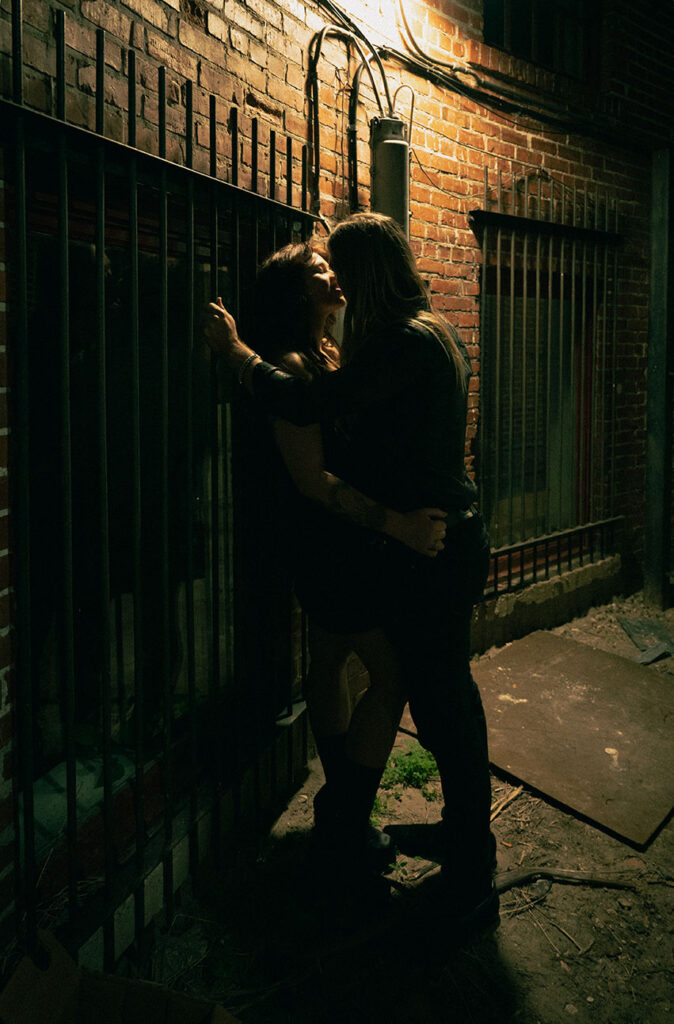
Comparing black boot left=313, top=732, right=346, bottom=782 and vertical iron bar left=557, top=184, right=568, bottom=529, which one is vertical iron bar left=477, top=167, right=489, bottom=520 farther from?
black boot left=313, top=732, right=346, bottom=782

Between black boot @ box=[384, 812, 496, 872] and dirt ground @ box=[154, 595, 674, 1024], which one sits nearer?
dirt ground @ box=[154, 595, 674, 1024]

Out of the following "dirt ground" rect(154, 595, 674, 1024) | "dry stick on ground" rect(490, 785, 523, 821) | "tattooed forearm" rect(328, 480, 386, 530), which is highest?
"tattooed forearm" rect(328, 480, 386, 530)

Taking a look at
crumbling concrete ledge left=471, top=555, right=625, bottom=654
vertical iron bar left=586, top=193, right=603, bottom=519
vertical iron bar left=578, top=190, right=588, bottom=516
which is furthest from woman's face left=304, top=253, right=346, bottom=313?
vertical iron bar left=586, top=193, right=603, bottom=519

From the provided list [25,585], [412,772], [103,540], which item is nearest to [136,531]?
[103,540]

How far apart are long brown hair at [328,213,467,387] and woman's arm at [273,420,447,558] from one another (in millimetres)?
303

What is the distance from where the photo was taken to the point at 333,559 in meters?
2.18

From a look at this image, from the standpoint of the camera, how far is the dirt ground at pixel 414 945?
6.46 ft

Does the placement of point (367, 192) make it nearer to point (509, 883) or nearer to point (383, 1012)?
point (509, 883)

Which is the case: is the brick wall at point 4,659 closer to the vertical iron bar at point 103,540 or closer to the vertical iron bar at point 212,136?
the vertical iron bar at point 103,540

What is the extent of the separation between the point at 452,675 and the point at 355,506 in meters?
0.54

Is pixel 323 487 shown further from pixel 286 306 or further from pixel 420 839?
pixel 420 839

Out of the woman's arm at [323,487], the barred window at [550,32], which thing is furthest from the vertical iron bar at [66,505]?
the barred window at [550,32]

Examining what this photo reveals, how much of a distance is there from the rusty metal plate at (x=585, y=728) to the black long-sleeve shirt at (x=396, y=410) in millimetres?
1556

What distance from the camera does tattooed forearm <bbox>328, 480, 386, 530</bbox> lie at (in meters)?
2.09
